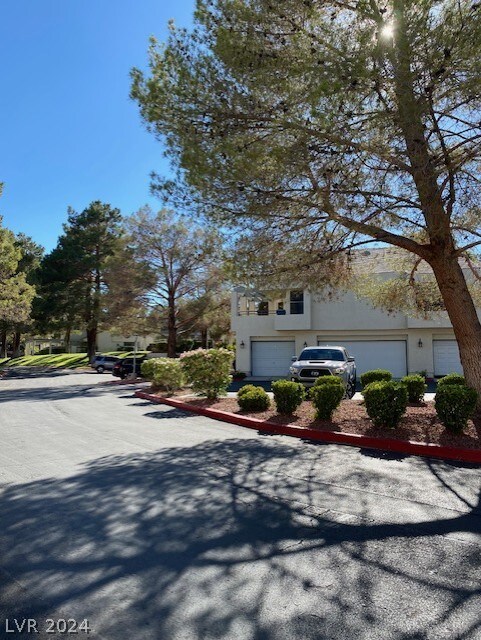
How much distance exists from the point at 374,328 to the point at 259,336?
22.7 ft

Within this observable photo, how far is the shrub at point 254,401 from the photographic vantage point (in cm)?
1169

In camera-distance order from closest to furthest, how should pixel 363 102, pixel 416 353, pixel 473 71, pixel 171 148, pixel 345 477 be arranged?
1. pixel 345 477
2. pixel 473 71
3. pixel 363 102
4. pixel 171 148
5. pixel 416 353

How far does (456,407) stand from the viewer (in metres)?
8.05

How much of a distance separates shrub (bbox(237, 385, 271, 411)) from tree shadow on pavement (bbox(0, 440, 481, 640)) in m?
5.22

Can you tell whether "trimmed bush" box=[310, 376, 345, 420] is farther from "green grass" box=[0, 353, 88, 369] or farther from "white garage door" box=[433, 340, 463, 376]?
"green grass" box=[0, 353, 88, 369]

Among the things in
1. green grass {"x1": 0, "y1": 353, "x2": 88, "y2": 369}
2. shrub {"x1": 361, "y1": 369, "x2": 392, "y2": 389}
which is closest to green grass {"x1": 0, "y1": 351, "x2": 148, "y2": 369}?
green grass {"x1": 0, "y1": 353, "x2": 88, "y2": 369}

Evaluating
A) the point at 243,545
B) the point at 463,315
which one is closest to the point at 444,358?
the point at 463,315

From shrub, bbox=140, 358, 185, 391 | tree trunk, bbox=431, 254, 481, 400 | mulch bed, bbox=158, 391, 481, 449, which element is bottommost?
mulch bed, bbox=158, 391, 481, 449

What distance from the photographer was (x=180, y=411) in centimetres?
1360

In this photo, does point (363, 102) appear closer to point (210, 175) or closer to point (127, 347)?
point (210, 175)

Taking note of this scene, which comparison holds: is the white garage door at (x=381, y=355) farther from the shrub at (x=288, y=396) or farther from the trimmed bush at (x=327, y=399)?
the trimmed bush at (x=327, y=399)

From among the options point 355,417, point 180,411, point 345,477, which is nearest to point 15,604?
point 345,477

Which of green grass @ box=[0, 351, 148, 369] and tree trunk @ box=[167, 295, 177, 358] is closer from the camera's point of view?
tree trunk @ box=[167, 295, 177, 358]

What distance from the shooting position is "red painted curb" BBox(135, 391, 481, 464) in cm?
728
